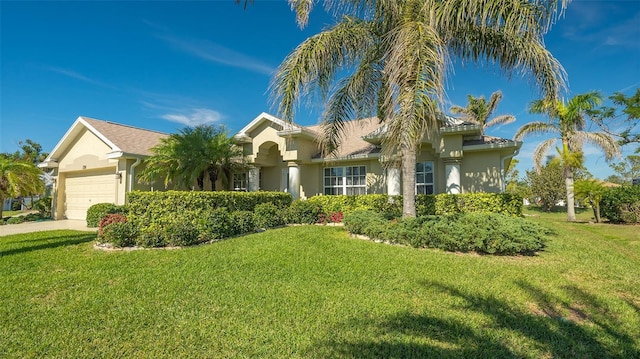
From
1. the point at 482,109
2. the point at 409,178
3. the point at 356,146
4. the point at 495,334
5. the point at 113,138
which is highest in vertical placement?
the point at 482,109

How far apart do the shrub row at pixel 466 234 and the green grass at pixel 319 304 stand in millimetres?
463

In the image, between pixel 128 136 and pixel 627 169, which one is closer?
pixel 128 136

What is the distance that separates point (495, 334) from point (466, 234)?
171 inches

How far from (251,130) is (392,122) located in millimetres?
11174

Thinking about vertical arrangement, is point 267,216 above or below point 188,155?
below

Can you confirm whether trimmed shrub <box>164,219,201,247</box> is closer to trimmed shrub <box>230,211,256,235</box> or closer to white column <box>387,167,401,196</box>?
trimmed shrub <box>230,211,256,235</box>

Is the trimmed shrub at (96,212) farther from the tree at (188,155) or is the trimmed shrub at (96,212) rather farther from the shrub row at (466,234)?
the shrub row at (466,234)

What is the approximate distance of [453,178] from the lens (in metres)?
13.6

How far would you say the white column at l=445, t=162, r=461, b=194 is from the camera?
44.3 feet

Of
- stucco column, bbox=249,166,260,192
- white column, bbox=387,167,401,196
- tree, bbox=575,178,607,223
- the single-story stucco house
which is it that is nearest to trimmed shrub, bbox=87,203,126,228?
the single-story stucco house

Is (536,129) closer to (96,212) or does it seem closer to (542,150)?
(542,150)

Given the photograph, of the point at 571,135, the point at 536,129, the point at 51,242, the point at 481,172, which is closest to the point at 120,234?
the point at 51,242

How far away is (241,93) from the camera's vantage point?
1719 centimetres

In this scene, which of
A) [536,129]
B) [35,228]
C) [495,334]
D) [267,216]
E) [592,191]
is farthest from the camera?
[536,129]
